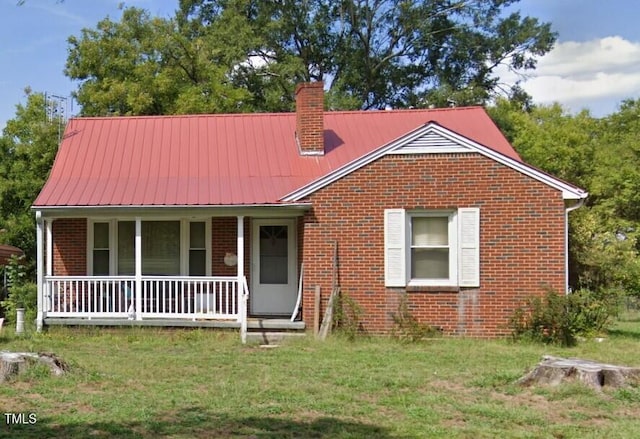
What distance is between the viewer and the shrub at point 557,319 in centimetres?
1227

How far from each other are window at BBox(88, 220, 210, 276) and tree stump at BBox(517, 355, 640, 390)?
8305mm

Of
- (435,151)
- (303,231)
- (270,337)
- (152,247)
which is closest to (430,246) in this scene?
(435,151)

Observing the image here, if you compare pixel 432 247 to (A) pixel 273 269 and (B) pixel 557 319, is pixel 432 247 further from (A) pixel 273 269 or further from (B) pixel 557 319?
(A) pixel 273 269

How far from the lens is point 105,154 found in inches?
619

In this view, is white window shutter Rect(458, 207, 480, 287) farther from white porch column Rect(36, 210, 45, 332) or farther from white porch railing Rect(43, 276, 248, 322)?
white porch column Rect(36, 210, 45, 332)

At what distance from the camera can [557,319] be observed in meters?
12.2

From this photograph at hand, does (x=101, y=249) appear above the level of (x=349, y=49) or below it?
below

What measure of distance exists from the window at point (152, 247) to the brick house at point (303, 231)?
3cm

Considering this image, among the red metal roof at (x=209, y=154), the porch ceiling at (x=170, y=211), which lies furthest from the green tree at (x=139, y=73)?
the porch ceiling at (x=170, y=211)

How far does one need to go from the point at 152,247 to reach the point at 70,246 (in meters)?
1.73

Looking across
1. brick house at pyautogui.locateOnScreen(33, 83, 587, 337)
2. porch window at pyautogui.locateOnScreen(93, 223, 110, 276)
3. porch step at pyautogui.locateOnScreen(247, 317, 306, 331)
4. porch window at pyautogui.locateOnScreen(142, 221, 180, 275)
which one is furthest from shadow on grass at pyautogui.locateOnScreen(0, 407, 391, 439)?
porch window at pyautogui.locateOnScreen(93, 223, 110, 276)

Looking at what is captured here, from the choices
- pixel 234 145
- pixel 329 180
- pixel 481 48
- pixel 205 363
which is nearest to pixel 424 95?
pixel 481 48

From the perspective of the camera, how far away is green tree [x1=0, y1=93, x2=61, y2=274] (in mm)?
23062

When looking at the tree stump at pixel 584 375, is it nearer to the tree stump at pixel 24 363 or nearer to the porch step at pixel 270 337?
the porch step at pixel 270 337
